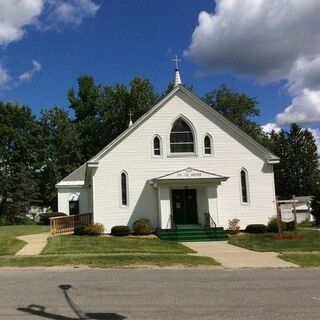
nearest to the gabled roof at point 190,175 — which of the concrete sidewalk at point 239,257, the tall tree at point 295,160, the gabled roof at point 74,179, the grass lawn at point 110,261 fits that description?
the concrete sidewalk at point 239,257

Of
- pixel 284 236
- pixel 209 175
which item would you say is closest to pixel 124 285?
pixel 284 236

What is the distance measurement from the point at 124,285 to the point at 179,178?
54.5ft

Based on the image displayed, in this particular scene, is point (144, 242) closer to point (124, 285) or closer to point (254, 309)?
point (124, 285)

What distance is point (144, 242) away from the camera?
2355 centimetres

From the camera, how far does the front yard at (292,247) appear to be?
56.8 feet

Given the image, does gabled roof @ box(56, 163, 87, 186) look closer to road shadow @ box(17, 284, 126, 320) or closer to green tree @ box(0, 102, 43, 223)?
green tree @ box(0, 102, 43, 223)

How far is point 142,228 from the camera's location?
93.5 ft

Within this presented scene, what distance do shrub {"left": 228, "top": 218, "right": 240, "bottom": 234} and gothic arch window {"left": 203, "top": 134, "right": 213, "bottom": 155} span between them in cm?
425

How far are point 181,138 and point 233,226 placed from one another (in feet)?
19.6

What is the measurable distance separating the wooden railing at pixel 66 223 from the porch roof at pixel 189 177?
6.10 metres

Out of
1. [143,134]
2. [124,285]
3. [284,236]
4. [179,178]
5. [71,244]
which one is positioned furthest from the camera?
[143,134]

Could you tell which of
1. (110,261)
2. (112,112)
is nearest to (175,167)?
(110,261)

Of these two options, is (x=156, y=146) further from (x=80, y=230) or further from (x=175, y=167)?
(x=80, y=230)

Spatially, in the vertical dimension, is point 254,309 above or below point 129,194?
below
